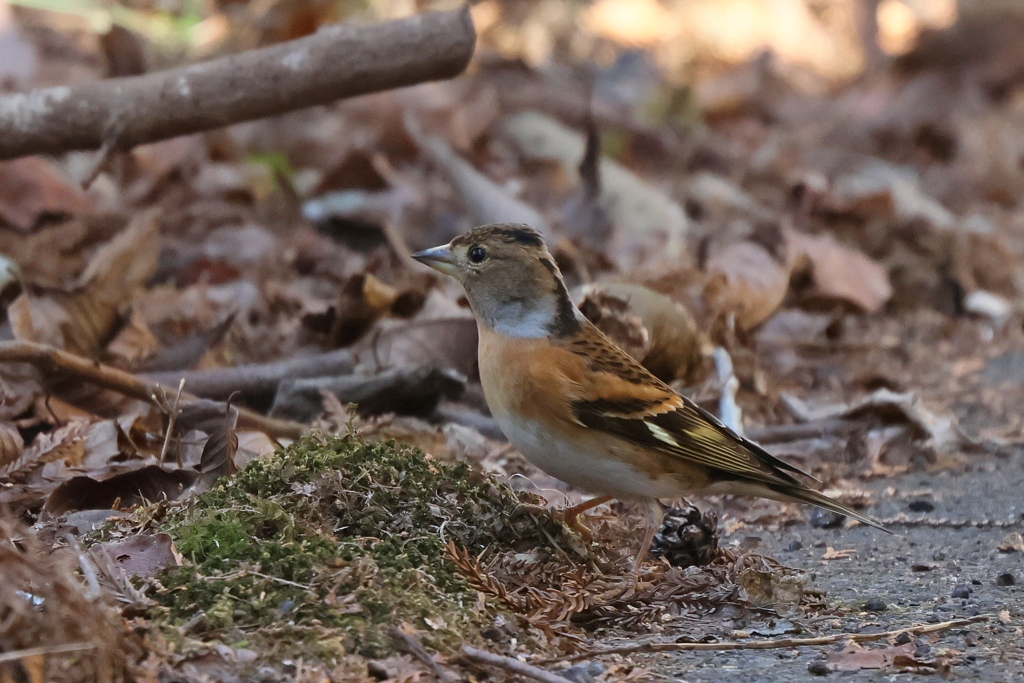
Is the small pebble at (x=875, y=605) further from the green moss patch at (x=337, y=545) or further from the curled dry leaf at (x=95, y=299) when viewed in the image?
the curled dry leaf at (x=95, y=299)

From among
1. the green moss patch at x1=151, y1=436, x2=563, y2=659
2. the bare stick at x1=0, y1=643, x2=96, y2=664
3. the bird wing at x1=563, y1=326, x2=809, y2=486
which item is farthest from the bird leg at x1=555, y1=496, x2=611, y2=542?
Answer: the bare stick at x1=0, y1=643, x2=96, y2=664

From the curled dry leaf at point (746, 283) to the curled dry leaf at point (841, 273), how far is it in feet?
1.02

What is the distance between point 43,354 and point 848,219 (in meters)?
6.70

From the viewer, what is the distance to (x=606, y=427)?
4.35 metres

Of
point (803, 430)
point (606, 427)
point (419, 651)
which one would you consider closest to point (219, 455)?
point (606, 427)

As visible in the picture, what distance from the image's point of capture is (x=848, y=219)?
31.8ft

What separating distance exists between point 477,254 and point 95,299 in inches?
85.3

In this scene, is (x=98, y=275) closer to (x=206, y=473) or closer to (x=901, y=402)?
(x=206, y=473)

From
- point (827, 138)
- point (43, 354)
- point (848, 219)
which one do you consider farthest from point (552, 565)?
point (827, 138)

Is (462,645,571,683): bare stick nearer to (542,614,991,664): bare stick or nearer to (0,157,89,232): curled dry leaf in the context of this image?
(542,614,991,664): bare stick

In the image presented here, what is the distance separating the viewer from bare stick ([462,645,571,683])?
2979mm

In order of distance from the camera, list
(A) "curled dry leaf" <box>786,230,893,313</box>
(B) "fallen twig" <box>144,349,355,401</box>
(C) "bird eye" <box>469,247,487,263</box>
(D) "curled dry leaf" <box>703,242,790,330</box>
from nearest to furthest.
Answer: (C) "bird eye" <box>469,247,487,263</box>
(B) "fallen twig" <box>144,349,355,401</box>
(D) "curled dry leaf" <box>703,242,790,330</box>
(A) "curled dry leaf" <box>786,230,893,313</box>

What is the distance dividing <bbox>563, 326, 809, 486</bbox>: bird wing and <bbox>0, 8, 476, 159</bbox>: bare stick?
6.43ft

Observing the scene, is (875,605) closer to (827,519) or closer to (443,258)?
(827,519)
